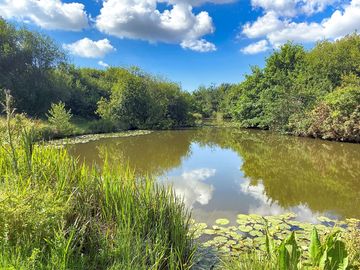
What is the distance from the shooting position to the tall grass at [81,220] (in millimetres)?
2477

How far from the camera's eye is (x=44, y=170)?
11.6 feet

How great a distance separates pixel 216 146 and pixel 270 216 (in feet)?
33.2

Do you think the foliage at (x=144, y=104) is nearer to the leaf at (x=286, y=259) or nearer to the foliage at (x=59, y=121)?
the foliage at (x=59, y=121)

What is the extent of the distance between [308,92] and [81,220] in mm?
20074

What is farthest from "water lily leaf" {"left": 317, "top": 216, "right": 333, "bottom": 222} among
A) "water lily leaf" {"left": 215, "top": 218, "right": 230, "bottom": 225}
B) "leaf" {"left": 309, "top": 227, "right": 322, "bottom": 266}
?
"leaf" {"left": 309, "top": 227, "right": 322, "bottom": 266}

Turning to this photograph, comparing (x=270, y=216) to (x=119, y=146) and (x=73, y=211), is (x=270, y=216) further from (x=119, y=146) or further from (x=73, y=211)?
(x=119, y=146)

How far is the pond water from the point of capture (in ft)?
19.7

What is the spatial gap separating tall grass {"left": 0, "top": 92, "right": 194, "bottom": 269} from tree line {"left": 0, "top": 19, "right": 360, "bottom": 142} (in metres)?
14.3

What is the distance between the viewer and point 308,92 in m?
20.1

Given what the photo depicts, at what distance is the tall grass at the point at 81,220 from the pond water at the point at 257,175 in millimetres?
409

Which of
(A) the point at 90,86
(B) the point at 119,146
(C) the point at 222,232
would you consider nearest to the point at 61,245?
(C) the point at 222,232

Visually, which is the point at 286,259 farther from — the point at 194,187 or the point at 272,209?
the point at 194,187

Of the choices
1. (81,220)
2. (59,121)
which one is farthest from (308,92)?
(81,220)

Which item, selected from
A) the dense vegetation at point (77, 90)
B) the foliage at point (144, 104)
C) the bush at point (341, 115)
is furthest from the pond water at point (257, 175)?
the dense vegetation at point (77, 90)
